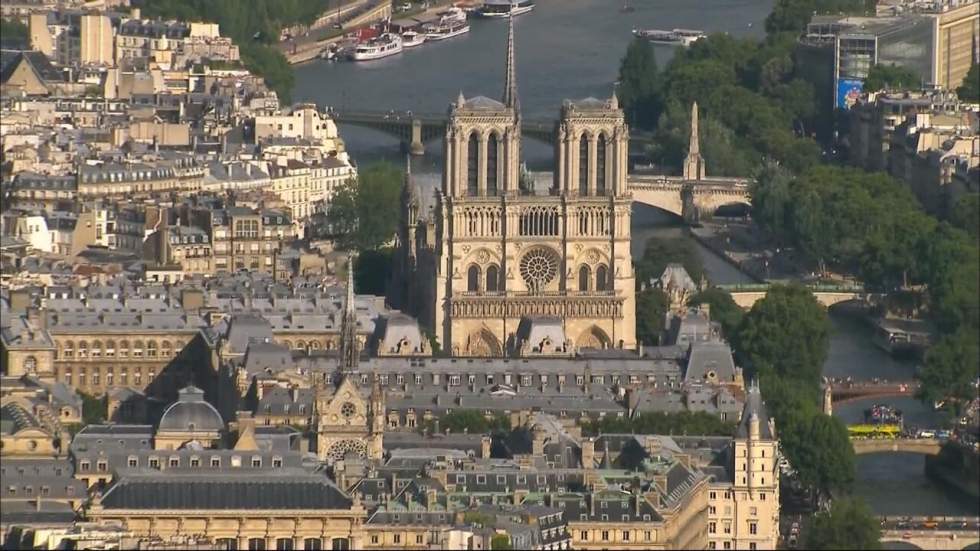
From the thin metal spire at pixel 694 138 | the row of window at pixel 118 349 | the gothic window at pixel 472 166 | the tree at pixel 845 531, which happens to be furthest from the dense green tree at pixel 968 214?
the tree at pixel 845 531

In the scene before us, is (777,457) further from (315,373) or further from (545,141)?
(545,141)

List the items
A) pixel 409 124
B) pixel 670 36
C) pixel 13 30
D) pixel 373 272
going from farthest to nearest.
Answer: pixel 670 36
pixel 13 30
pixel 409 124
pixel 373 272

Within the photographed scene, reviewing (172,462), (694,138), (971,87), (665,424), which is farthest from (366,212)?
(172,462)

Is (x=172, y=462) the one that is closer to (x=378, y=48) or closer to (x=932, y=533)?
(x=932, y=533)

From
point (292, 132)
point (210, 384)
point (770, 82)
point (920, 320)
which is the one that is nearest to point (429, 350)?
point (210, 384)

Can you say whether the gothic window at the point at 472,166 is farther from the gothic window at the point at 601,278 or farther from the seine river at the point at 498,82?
the seine river at the point at 498,82

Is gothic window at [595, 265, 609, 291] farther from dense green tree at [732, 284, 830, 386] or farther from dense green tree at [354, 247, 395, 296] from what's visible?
dense green tree at [354, 247, 395, 296]
